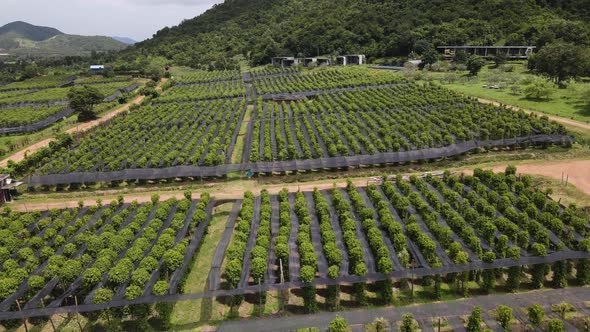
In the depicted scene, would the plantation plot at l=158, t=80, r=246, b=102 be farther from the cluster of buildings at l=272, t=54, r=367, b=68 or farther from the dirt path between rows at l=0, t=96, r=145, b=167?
the cluster of buildings at l=272, t=54, r=367, b=68

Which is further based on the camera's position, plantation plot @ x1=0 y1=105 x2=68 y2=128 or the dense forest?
the dense forest

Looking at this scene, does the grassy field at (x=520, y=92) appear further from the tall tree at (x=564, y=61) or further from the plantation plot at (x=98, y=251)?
the plantation plot at (x=98, y=251)

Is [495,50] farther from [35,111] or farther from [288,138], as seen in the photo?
[35,111]

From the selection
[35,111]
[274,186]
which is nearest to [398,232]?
[274,186]

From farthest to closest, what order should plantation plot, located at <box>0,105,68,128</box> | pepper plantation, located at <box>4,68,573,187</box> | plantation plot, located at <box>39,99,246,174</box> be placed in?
plantation plot, located at <box>0,105,68,128</box> → plantation plot, located at <box>39,99,246,174</box> → pepper plantation, located at <box>4,68,573,187</box>

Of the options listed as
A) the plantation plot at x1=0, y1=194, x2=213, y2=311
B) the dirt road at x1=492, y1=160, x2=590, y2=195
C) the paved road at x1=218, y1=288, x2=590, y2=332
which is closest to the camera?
the paved road at x1=218, y1=288, x2=590, y2=332

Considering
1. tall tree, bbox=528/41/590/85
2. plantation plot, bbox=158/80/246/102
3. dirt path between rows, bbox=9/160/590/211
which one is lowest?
dirt path between rows, bbox=9/160/590/211

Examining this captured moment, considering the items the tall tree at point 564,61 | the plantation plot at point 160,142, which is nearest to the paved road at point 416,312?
the plantation plot at point 160,142

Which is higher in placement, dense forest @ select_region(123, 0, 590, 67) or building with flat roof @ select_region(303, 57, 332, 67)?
dense forest @ select_region(123, 0, 590, 67)

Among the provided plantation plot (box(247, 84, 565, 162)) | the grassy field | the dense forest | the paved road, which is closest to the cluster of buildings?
the dense forest
